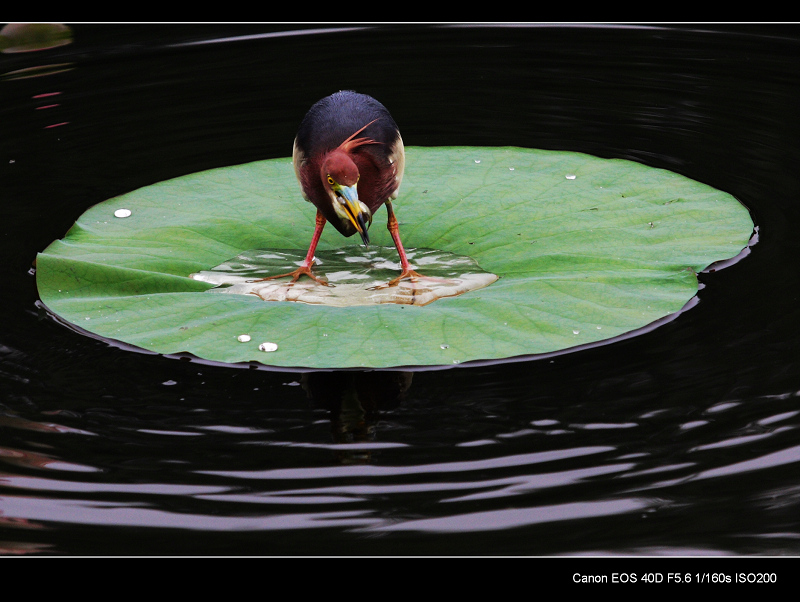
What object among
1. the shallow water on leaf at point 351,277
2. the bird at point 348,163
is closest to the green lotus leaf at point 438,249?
the shallow water on leaf at point 351,277

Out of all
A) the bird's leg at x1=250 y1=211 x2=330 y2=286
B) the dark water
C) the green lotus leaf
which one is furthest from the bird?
the dark water

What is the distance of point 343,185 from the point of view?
4.59 m

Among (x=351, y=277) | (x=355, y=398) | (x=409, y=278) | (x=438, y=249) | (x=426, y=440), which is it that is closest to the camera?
(x=426, y=440)

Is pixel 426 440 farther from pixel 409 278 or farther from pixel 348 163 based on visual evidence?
pixel 348 163

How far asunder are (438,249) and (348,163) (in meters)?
1.03

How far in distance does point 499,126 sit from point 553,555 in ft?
18.0

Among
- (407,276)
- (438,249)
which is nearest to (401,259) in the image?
(407,276)

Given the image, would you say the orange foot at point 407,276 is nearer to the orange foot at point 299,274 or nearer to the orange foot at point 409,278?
the orange foot at point 409,278

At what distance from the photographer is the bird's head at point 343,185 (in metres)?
4.56

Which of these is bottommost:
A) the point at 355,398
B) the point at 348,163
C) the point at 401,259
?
the point at 355,398

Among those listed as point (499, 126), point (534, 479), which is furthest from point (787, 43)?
point (534, 479)

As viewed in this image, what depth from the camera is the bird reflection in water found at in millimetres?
3614

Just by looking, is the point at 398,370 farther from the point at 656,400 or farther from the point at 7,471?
the point at 7,471

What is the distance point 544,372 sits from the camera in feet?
13.2
